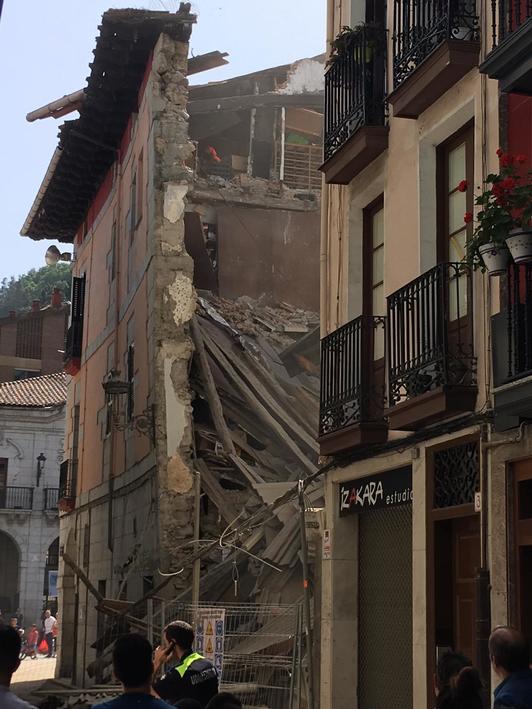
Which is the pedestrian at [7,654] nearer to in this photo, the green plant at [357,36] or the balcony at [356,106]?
the balcony at [356,106]

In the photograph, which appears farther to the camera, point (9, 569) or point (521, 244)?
Result: point (9, 569)

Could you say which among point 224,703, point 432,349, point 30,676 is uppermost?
point 432,349

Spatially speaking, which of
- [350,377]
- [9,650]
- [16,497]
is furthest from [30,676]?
[9,650]

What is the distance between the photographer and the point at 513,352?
9.48m

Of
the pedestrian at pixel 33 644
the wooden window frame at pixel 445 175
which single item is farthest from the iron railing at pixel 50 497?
the wooden window frame at pixel 445 175

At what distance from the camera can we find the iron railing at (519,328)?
9320mm

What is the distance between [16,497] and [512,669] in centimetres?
5086

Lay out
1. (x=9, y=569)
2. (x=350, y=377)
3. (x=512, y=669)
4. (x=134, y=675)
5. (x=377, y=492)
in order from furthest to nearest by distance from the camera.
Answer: (x=9, y=569) < (x=350, y=377) < (x=377, y=492) < (x=512, y=669) < (x=134, y=675)

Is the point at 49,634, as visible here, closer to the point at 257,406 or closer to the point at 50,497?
the point at 50,497

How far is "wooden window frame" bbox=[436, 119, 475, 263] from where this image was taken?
444 inches

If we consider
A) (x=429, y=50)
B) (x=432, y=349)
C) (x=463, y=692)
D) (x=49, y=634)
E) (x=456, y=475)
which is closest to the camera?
(x=463, y=692)

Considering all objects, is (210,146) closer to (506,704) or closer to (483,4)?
(483,4)

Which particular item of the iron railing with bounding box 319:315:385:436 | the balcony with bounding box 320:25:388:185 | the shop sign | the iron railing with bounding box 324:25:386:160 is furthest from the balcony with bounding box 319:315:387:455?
the iron railing with bounding box 324:25:386:160

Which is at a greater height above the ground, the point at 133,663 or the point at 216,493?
the point at 216,493
